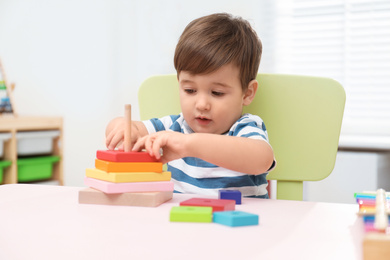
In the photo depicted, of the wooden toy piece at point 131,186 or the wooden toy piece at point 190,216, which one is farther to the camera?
the wooden toy piece at point 131,186

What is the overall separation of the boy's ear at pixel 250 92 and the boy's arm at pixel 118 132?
0.78 feet

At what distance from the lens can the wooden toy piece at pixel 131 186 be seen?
2.18ft

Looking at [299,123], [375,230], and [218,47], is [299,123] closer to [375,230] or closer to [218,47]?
[218,47]

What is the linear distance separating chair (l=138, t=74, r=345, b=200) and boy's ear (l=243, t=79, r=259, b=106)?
15mm

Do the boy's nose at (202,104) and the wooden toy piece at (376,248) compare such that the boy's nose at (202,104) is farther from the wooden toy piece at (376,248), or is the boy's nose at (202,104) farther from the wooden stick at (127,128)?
the wooden toy piece at (376,248)

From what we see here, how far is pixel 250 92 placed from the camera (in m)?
1.07

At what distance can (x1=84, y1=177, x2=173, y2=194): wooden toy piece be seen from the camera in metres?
0.66

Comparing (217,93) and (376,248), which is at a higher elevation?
(217,93)

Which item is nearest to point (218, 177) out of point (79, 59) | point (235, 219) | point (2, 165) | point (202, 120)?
point (202, 120)

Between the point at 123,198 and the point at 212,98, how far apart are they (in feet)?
1.31

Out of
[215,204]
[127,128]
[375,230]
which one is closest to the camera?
[375,230]

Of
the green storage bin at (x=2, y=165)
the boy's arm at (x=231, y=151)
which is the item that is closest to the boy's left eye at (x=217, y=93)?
the boy's arm at (x=231, y=151)

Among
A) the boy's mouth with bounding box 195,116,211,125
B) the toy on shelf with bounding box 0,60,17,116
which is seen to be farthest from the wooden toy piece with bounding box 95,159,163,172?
the toy on shelf with bounding box 0,60,17,116

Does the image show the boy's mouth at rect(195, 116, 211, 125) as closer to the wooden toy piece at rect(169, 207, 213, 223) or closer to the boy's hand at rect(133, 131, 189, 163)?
the boy's hand at rect(133, 131, 189, 163)
